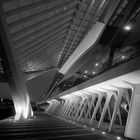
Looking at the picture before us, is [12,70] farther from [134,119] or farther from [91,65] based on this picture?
[91,65]

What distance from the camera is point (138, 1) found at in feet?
32.6

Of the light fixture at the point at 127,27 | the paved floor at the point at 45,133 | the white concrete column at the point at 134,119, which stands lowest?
the paved floor at the point at 45,133

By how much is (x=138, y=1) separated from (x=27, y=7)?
6.85 meters

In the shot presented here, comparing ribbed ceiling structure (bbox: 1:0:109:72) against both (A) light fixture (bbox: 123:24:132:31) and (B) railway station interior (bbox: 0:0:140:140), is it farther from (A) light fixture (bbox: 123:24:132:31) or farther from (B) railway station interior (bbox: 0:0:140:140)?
(A) light fixture (bbox: 123:24:132:31)

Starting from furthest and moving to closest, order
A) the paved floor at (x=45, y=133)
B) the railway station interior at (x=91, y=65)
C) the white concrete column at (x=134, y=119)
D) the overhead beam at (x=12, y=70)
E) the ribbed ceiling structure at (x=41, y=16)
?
the ribbed ceiling structure at (x=41, y=16) → the overhead beam at (x=12, y=70) → the railway station interior at (x=91, y=65) → the paved floor at (x=45, y=133) → the white concrete column at (x=134, y=119)

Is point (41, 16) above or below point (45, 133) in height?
above

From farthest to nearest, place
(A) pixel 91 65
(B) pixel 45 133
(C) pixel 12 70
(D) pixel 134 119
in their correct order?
(A) pixel 91 65 → (C) pixel 12 70 → (B) pixel 45 133 → (D) pixel 134 119

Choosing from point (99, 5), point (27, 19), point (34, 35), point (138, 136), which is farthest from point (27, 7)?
point (138, 136)

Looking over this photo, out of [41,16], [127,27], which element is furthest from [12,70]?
[127,27]

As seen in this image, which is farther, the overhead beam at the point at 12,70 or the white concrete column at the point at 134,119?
the overhead beam at the point at 12,70

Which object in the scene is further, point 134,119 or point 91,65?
point 91,65

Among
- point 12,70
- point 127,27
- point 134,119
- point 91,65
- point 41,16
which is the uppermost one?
point 41,16

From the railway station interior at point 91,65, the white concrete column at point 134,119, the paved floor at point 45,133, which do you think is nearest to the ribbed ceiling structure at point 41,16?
the railway station interior at point 91,65

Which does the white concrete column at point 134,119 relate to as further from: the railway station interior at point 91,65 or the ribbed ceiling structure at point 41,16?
the ribbed ceiling structure at point 41,16
